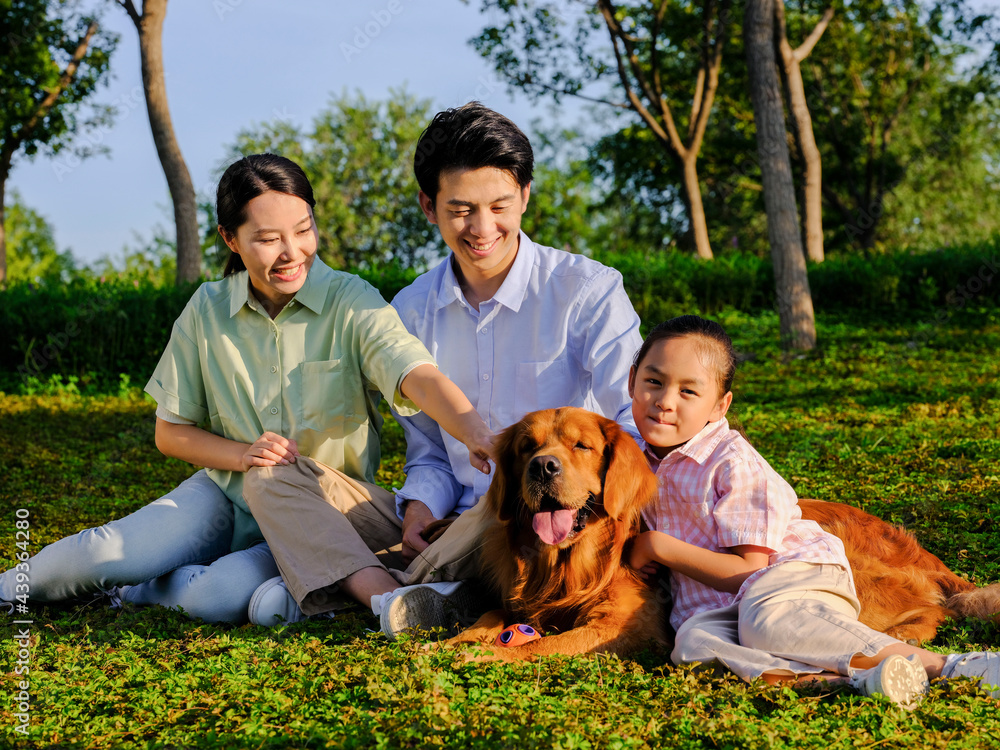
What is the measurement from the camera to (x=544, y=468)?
2615mm

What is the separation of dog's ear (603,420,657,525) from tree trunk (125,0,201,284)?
9.16m

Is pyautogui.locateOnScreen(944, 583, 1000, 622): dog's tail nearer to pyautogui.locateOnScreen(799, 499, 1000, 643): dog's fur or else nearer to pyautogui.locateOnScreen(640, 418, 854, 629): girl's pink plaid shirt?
pyautogui.locateOnScreen(799, 499, 1000, 643): dog's fur

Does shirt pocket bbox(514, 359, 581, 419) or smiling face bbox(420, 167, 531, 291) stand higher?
smiling face bbox(420, 167, 531, 291)

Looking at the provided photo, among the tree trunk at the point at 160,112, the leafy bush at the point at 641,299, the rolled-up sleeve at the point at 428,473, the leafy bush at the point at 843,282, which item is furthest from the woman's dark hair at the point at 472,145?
the tree trunk at the point at 160,112

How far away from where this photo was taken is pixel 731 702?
7.38 ft

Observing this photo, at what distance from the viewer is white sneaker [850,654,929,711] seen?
221 cm

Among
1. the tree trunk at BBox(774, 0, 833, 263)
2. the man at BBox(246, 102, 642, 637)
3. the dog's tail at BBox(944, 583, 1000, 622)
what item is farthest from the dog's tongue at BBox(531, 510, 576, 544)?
the tree trunk at BBox(774, 0, 833, 263)

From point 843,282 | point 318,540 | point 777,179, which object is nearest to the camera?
point 318,540

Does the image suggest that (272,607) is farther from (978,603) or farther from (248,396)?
(978,603)

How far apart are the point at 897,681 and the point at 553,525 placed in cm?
110

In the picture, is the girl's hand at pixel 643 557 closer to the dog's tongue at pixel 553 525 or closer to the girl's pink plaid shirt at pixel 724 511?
the girl's pink plaid shirt at pixel 724 511

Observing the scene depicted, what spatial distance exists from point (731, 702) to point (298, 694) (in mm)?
1249

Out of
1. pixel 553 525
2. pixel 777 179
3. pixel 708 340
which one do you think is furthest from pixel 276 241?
pixel 777 179

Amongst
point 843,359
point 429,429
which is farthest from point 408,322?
point 843,359
